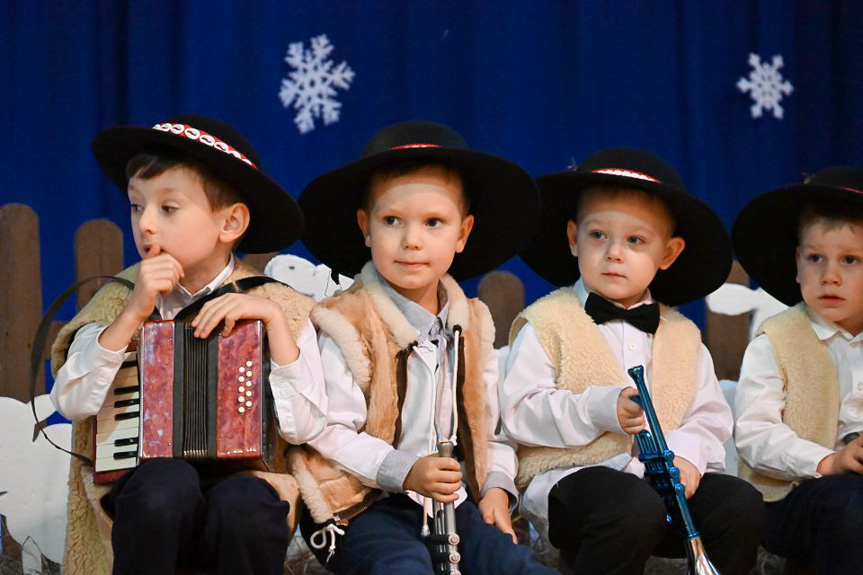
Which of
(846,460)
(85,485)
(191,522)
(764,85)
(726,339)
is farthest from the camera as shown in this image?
(764,85)

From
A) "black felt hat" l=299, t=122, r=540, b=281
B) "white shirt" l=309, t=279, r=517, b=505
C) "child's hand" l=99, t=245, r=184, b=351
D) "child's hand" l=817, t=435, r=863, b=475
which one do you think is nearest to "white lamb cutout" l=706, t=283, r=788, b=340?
"child's hand" l=817, t=435, r=863, b=475

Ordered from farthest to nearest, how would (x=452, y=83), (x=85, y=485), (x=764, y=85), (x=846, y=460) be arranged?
(x=764, y=85) → (x=452, y=83) → (x=846, y=460) → (x=85, y=485)

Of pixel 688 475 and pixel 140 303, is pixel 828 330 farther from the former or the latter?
pixel 140 303

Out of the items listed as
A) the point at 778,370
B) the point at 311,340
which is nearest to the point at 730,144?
the point at 778,370

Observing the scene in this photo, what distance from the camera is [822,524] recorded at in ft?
7.89

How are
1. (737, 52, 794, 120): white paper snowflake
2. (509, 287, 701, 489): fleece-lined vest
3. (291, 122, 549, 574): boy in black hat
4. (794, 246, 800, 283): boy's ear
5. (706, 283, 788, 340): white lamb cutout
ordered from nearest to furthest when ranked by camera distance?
(291, 122, 549, 574): boy in black hat → (509, 287, 701, 489): fleece-lined vest → (794, 246, 800, 283): boy's ear → (706, 283, 788, 340): white lamb cutout → (737, 52, 794, 120): white paper snowflake

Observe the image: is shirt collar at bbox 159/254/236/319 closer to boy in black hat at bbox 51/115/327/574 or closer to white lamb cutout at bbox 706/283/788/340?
boy in black hat at bbox 51/115/327/574

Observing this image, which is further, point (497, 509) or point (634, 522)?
point (497, 509)

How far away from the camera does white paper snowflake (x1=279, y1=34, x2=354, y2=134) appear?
359 centimetres

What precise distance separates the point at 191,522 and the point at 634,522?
91 centimetres

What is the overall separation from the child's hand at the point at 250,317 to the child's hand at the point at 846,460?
1.26m

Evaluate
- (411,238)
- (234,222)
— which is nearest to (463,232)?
(411,238)

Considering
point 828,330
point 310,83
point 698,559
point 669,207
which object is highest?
point 310,83

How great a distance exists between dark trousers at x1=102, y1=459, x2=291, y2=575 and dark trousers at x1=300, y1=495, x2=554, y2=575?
0.49 feet
